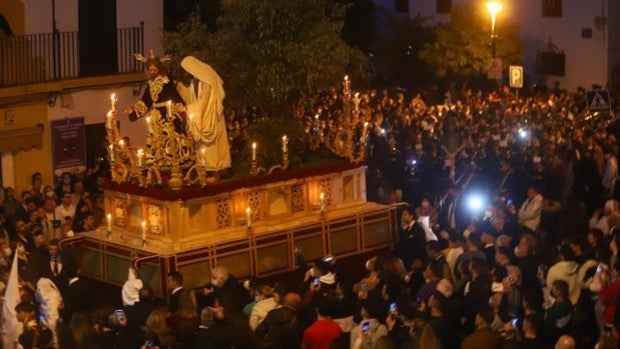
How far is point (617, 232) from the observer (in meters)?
17.9

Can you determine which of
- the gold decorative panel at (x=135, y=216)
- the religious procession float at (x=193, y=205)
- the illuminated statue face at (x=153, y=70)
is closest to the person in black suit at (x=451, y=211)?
the religious procession float at (x=193, y=205)

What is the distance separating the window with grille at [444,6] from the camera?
4591 cm

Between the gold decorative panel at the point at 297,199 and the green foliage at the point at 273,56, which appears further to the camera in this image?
the green foliage at the point at 273,56

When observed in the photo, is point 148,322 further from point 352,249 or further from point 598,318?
point 352,249

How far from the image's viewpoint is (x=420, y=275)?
57.1 feet

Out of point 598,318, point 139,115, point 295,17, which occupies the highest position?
point 295,17

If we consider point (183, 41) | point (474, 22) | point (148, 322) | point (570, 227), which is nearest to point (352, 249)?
point (570, 227)

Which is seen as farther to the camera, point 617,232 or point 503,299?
point 617,232

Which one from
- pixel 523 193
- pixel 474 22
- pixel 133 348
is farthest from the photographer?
pixel 474 22

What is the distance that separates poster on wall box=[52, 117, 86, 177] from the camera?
88.1 feet

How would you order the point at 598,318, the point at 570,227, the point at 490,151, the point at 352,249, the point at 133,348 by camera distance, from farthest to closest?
the point at 490,151
the point at 352,249
the point at 570,227
the point at 598,318
the point at 133,348

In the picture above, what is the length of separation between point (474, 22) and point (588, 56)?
13.5ft

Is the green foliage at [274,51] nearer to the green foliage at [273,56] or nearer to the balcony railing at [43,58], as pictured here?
the green foliage at [273,56]

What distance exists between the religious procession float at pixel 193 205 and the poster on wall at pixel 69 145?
6.27 meters
